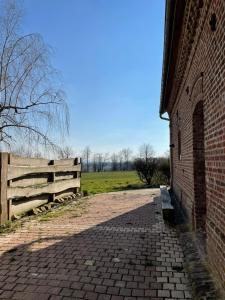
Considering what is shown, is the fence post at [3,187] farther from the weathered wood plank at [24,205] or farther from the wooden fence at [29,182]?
the weathered wood plank at [24,205]

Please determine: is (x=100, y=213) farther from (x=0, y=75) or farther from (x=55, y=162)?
A: (x=0, y=75)

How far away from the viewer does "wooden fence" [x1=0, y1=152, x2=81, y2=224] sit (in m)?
8.06

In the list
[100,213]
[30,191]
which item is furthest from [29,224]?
[100,213]

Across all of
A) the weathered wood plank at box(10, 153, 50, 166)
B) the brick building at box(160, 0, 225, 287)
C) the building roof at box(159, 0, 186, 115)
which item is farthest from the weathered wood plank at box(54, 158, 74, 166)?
the brick building at box(160, 0, 225, 287)

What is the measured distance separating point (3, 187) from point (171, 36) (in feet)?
16.1

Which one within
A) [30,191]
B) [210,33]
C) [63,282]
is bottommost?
[63,282]

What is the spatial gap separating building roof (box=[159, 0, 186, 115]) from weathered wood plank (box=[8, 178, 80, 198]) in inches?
192

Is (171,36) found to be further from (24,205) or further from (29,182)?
(24,205)

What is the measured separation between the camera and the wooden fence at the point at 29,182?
317 inches

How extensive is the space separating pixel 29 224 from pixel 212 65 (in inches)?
229

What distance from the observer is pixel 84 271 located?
4.79 m

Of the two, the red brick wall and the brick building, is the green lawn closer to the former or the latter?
the brick building

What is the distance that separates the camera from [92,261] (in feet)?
17.2

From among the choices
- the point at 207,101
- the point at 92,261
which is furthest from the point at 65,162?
the point at 207,101
